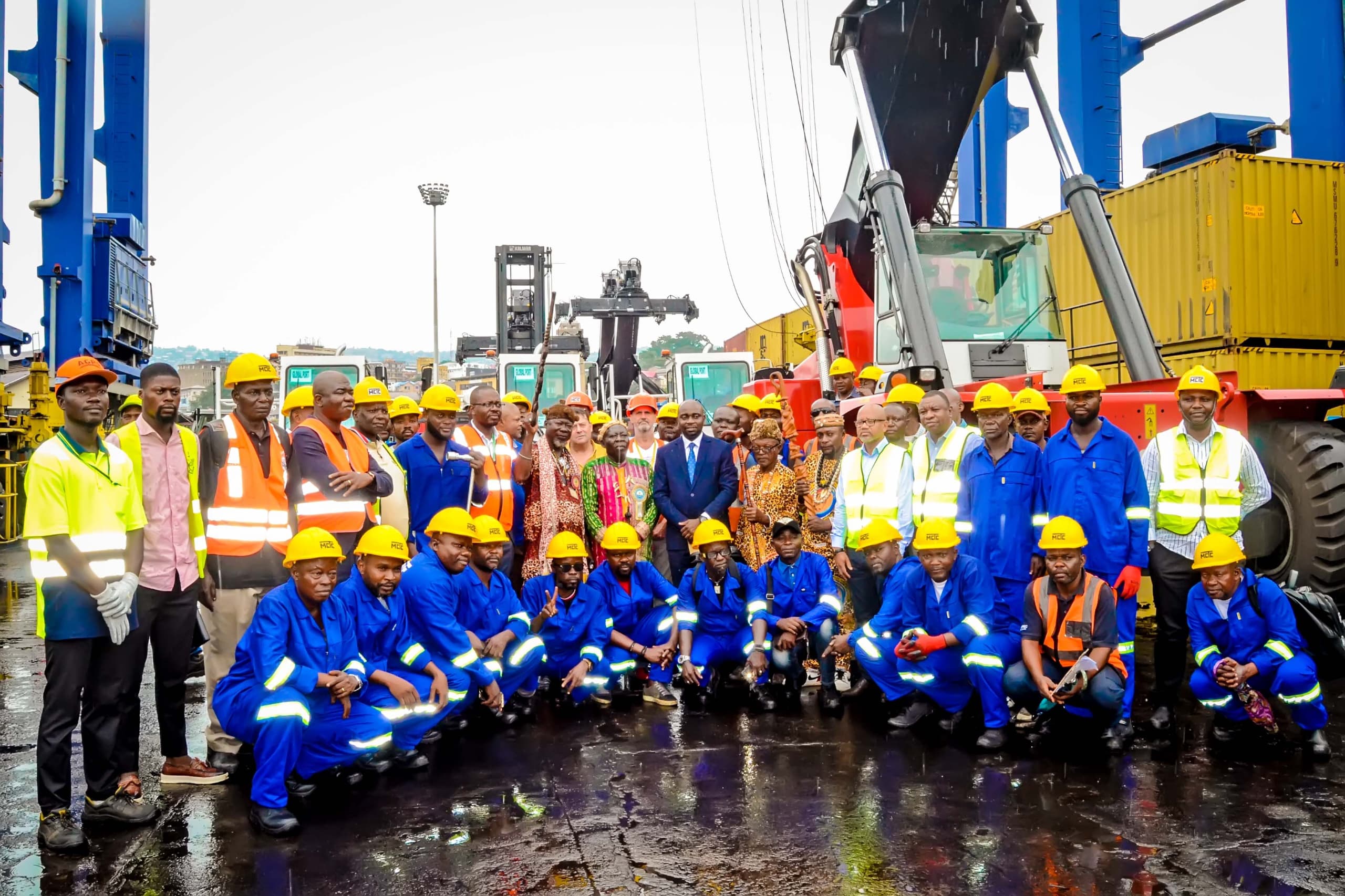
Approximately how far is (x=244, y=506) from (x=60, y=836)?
5.16 feet

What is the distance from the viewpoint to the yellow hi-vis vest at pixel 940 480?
6.09 meters

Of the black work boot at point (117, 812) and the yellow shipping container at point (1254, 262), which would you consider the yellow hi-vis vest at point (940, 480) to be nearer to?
the black work boot at point (117, 812)

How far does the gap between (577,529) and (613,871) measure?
347cm

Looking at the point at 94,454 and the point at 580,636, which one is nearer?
the point at 94,454

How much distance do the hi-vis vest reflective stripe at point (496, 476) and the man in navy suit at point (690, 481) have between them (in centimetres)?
98

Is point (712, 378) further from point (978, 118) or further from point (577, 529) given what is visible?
point (978, 118)

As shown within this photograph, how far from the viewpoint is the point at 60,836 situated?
3973mm

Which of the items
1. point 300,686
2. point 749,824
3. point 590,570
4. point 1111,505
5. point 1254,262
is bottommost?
point 749,824

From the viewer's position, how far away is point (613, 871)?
3.72 m

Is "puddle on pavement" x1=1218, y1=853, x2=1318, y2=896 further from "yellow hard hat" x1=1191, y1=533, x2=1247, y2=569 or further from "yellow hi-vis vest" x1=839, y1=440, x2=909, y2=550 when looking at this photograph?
"yellow hi-vis vest" x1=839, y1=440, x2=909, y2=550

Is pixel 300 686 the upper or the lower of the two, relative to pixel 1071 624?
lower

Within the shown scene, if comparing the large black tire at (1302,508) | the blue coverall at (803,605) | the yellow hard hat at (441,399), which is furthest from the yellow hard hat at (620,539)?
the large black tire at (1302,508)

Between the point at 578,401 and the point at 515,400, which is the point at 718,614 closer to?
the point at 578,401

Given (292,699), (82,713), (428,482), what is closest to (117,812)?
(82,713)
